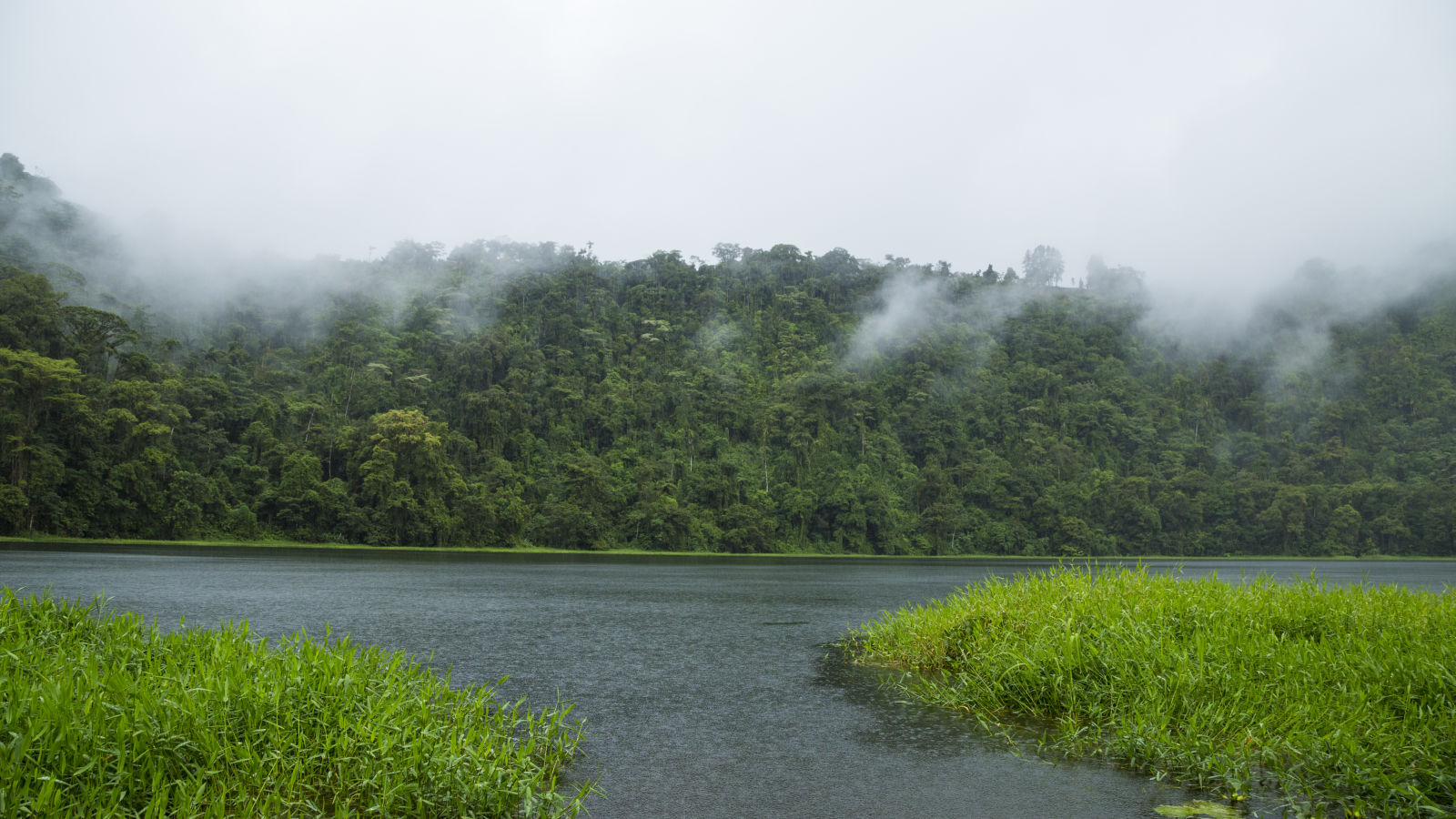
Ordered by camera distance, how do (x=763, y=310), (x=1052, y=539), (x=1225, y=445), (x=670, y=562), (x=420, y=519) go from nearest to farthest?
(x=670, y=562) < (x=420, y=519) < (x=1052, y=539) < (x=1225, y=445) < (x=763, y=310)

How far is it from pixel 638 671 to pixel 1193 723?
370 inches

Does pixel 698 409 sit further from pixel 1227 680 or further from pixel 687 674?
pixel 1227 680

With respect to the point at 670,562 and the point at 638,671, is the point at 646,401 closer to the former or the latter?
the point at 670,562

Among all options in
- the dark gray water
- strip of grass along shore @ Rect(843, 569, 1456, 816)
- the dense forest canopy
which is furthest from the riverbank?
strip of grass along shore @ Rect(843, 569, 1456, 816)

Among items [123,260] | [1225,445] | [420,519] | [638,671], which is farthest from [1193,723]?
[123,260]

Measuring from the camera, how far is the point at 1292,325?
5723 inches

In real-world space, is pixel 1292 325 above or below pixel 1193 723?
above

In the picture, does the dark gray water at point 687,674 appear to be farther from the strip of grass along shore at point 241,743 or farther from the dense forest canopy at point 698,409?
the dense forest canopy at point 698,409

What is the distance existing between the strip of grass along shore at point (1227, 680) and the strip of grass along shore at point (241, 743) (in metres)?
6.61

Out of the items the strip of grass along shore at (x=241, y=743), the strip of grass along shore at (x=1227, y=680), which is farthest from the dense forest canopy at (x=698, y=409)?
the strip of grass along shore at (x=1227, y=680)

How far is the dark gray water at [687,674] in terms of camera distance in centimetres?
872

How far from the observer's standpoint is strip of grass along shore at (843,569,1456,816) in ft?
27.3

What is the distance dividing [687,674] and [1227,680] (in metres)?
8.76

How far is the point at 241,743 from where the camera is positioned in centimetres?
700
